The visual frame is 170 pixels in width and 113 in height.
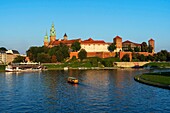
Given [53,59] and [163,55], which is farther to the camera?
[163,55]

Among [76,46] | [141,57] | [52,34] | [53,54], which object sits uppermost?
[52,34]

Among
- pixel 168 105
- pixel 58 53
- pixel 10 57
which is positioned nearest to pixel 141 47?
pixel 58 53

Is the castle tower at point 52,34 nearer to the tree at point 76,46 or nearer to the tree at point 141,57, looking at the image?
the tree at point 76,46

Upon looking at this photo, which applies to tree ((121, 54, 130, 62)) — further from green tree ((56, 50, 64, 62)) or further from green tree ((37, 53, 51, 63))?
green tree ((37, 53, 51, 63))

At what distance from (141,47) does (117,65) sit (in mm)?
19077

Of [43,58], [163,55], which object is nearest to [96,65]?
[43,58]

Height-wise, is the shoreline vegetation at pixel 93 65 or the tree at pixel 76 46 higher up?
the tree at pixel 76 46

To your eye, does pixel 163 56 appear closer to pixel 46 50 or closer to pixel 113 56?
pixel 113 56

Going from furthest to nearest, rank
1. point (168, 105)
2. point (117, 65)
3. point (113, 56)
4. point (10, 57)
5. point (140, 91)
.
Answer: point (10, 57) < point (113, 56) < point (117, 65) < point (140, 91) < point (168, 105)

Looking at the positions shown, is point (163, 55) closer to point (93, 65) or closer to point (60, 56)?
point (93, 65)

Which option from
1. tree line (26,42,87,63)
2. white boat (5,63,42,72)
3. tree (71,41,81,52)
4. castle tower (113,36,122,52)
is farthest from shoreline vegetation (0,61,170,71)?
castle tower (113,36,122,52)

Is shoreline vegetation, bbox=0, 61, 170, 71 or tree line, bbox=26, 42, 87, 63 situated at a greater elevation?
tree line, bbox=26, 42, 87, 63

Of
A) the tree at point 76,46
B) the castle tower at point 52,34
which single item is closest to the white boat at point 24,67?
the tree at point 76,46

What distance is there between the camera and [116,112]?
17641 mm
